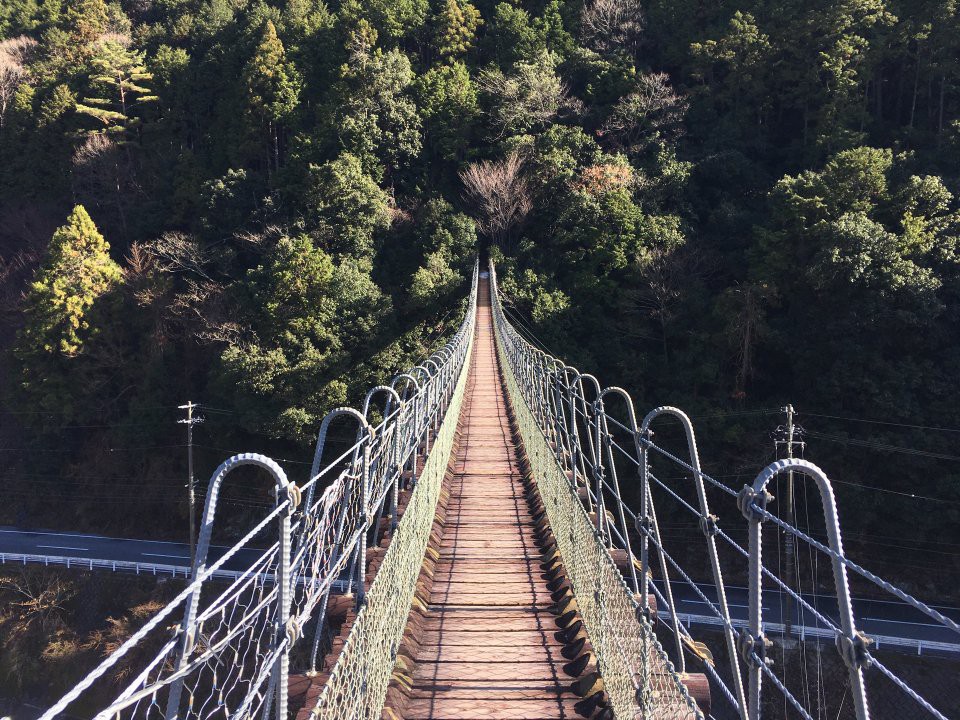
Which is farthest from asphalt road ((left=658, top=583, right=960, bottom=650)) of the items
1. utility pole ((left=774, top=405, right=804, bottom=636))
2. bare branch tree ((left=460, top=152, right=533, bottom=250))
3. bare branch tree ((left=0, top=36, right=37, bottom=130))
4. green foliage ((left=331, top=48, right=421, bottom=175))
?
bare branch tree ((left=0, top=36, right=37, bottom=130))

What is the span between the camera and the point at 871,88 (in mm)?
15797

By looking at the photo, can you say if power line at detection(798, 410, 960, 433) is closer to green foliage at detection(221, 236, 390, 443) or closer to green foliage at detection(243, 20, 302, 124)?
green foliage at detection(221, 236, 390, 443)

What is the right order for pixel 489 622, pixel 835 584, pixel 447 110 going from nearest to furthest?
pixel 835 584
pixel 489 622
pixel 447 110

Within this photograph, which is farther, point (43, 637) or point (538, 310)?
point (538, 310)

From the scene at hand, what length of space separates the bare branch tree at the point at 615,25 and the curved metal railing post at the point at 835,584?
2053 centimetres

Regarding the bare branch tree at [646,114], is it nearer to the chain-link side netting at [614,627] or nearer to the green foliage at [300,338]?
the green foliage at [300,338]

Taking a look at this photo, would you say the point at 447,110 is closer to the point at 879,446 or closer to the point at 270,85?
the point at 270,85

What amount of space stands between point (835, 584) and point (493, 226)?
16.7 m

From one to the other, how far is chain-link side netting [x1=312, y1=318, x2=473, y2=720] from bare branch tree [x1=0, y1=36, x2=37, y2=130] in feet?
82.9

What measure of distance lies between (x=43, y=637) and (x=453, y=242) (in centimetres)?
1186

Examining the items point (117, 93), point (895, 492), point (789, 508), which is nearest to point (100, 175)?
point (117, 93)

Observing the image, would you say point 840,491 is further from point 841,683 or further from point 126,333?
point 126,333

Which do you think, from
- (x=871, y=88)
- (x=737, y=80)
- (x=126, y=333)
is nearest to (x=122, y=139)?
(x=126, y=333)

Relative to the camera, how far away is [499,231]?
1750 centimetres
